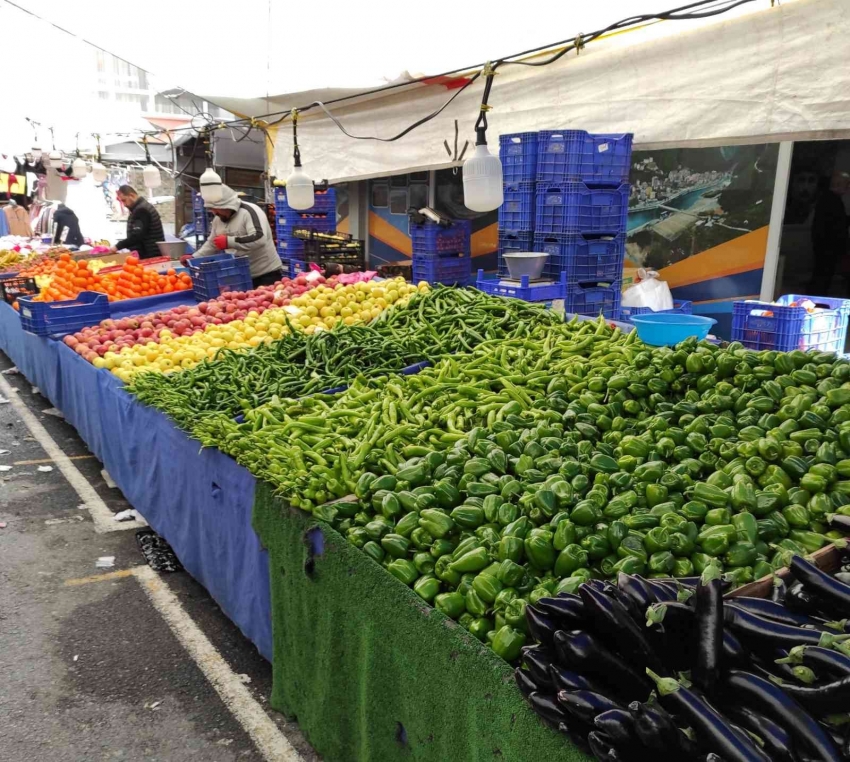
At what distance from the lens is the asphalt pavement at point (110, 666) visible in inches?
122

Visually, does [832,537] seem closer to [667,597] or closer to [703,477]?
[703,477]

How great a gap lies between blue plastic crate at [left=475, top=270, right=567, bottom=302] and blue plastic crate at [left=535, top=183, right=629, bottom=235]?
26.8 inches

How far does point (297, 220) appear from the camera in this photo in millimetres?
12203

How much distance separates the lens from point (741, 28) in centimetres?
578

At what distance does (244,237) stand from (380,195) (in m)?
6.52

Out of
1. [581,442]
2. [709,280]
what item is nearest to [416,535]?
[581,442]

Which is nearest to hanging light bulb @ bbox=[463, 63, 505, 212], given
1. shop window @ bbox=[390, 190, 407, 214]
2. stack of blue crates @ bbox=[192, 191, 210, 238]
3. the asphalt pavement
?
the asphalt pavement

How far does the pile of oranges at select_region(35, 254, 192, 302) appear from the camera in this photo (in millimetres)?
7879

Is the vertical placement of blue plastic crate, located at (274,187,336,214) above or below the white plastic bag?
above

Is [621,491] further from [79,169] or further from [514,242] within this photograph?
[79,169]

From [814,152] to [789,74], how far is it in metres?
2.24

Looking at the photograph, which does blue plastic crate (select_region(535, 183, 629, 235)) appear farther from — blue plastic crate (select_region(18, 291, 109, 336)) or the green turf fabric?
blue plastic crate (select_region(18, 291, 109, 336))

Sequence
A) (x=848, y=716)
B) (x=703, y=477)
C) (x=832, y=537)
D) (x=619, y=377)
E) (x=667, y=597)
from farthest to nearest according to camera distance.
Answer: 1. (x=619, y=377)
2. (x=703, y=477)
3. (x=832, y=537)
4. (x=667, y=597)
5. (x=848, y=716)

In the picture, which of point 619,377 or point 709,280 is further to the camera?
point 709,280
